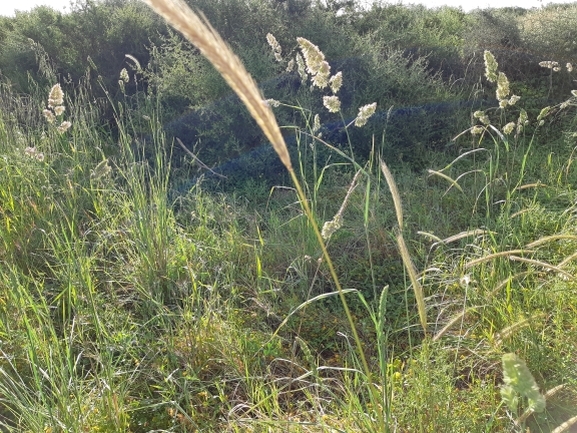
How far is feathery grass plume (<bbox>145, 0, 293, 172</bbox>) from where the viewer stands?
645mm

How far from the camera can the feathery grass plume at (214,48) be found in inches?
25.4

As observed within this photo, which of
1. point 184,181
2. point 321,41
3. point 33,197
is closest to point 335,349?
point 33,197

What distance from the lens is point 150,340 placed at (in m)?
2.21

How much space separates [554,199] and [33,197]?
3174mm

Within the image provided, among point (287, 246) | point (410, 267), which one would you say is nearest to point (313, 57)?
point (410, 267)

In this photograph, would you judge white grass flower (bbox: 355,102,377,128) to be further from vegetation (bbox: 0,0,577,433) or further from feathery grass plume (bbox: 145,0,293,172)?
feathery grass plume (bbox: 145,0,293,172)

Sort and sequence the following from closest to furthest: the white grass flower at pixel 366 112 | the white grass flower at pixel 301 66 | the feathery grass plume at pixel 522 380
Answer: the feathery grass plume at pixel 522 380 → the white grass flower at pixel 366 112 → the white grass flower at pixel 301 66

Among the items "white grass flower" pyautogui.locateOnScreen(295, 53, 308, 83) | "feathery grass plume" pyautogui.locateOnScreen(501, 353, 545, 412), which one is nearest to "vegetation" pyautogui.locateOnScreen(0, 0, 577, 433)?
"feathery grass plume" pyautogui.locateOnScreen(501, 353, 545, 412)

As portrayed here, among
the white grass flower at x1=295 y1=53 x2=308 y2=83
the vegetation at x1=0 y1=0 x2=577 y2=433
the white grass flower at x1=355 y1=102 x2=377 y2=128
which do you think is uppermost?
the white grass flower at x1=295 y1=53 x2=308 y2=83

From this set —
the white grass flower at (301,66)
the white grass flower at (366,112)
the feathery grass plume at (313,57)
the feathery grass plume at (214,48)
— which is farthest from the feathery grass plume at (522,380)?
the white grass flower at (301,66)

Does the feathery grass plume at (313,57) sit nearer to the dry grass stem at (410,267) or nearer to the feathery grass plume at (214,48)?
the dry grass stem at (410,267)

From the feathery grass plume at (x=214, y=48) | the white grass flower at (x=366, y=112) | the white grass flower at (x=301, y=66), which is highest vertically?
the feathery grass plume at (x=214, y=48)

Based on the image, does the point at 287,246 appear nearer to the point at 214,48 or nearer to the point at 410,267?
the point at 410,267

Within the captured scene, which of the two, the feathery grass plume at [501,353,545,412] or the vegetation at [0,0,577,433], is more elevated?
the feathery grass plume at [501,353,545,412]
